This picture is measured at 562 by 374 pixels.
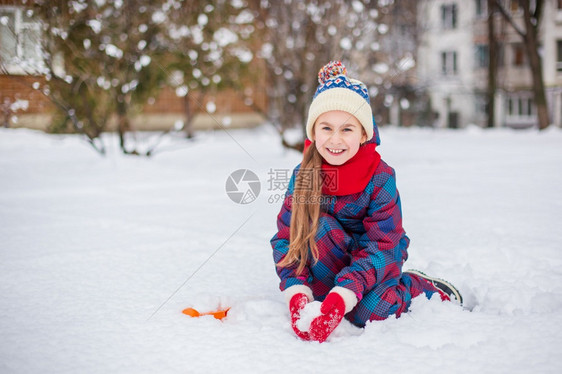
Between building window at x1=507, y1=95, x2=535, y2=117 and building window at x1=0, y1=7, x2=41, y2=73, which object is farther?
building window at x1=507, y1=95, x2=535, y2=117

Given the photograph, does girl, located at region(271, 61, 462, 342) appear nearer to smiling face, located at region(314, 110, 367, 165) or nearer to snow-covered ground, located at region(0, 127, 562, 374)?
smiling face, located at region(314, 110, 367, 165)

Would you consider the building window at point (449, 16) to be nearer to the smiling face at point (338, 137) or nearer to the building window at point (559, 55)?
the building window at point (559, 55)

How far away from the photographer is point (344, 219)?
1.70m

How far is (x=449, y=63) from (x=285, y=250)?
69.5ft

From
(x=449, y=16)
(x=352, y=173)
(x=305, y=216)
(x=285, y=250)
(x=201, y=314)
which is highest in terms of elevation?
(x=449, y=16)

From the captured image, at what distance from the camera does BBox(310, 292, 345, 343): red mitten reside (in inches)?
56.4

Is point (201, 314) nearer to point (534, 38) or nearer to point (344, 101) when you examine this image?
point (344, 101)

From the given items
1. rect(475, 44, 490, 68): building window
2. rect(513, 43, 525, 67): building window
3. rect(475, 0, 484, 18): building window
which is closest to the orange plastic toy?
rect(475, 0, 484, 18): building window

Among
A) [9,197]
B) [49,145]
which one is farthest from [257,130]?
[9,197]

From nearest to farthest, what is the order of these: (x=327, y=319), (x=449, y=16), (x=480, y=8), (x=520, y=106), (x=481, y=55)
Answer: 1. (x=327, y=319)
2. (x=520, y=106)
3. (x=480, y=8)
4. (x=481, y=55)
5. (x=449, y=16)

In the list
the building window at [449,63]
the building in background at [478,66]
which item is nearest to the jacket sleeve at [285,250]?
the building in background at [478,66]

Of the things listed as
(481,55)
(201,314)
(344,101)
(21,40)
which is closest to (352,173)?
(344,101)

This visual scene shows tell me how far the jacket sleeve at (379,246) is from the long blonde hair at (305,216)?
0.15 metres

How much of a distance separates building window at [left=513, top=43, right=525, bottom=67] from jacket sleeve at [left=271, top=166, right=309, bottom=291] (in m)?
20.6
